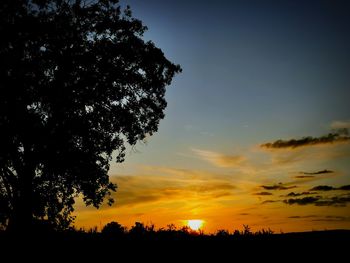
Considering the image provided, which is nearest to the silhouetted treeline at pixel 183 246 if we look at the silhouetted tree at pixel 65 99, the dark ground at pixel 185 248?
the dark ground at pixel 185 248

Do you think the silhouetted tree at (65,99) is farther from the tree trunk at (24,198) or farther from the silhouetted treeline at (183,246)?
the silhouetted treeline at (183,246)

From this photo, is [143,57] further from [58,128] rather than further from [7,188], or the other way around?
[7,188]

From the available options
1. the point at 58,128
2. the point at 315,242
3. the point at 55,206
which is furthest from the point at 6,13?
the point at 315,242

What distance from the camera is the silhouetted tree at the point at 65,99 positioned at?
69.3 feet

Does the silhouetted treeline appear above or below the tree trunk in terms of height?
below

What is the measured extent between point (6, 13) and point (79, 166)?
31.2 feet

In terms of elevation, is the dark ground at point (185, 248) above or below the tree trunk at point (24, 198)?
below

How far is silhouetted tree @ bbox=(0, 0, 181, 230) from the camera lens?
21.1 meters

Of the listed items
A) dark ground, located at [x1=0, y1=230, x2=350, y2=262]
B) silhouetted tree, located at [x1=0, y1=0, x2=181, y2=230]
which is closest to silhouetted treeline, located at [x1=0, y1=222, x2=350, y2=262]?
dark ground, located at [x1=0, y1=230, x2=350, y2=262]

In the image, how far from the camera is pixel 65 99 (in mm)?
22062

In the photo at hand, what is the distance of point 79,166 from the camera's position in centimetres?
2302

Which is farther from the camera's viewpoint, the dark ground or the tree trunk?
the tree trunk

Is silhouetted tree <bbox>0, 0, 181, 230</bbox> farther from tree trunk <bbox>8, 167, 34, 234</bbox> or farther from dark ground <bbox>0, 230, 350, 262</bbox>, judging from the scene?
dark ground <bbox>0, 230, 350, 262</bbox>

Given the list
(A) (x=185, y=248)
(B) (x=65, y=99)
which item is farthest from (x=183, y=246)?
(B) (x=65, y=99)
